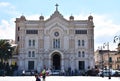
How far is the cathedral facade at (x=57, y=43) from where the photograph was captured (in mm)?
100438

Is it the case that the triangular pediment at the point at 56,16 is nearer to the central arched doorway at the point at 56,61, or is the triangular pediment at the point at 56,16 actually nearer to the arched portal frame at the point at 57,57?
the arched portal frame at the point at 57,57

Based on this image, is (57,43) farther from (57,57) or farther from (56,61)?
(56,61)

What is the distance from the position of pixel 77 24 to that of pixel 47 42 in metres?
8.64

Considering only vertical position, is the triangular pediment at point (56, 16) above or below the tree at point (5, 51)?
above

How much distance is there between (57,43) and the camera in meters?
102

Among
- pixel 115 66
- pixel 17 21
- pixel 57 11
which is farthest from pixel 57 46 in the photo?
pixel 115 66

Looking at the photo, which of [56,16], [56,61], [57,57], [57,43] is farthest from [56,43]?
[56,16]

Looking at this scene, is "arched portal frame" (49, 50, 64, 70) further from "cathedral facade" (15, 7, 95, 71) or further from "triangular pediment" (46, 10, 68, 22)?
"triangular pediment" (46, 10, 68, 22)

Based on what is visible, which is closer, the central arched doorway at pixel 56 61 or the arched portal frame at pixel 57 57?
the arched portal frame at pixel 57 57

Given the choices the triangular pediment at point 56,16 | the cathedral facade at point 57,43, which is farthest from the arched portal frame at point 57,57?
the triangular pediment at point 56,16

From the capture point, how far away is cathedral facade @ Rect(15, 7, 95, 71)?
100m

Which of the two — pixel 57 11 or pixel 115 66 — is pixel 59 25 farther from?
pixel 115 66

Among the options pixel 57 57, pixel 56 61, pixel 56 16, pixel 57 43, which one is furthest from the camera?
pixel 56 61

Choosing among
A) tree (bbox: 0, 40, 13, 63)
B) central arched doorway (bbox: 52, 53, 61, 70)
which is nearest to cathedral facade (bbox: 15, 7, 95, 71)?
central arched doorway (bbox: 52, 53, 61, 70)
